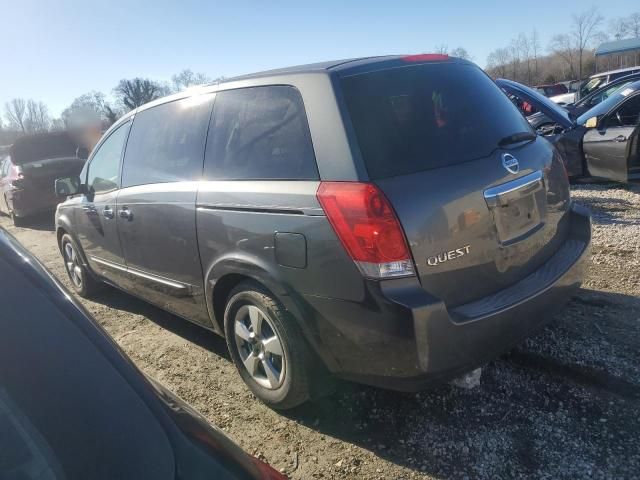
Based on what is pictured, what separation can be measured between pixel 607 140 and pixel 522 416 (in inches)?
228

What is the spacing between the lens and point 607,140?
7.06 meters

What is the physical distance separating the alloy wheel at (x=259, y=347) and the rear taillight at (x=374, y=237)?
0.77 meters

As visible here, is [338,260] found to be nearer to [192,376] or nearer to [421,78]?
[421,78]

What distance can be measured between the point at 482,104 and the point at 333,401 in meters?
1.96

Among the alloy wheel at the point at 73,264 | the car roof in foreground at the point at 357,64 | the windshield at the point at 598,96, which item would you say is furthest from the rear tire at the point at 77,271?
the windshield at the point at 598,96

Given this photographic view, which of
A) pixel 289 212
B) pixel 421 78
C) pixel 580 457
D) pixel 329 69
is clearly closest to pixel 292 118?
pixel 329 69

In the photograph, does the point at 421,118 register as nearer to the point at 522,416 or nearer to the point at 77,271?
the point at 522,416

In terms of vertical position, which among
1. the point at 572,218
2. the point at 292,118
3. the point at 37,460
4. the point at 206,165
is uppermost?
the point at 292,118

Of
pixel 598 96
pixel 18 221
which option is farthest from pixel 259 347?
pixel 598 96

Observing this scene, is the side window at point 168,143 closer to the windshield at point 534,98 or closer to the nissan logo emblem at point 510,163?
the nissan logo emblem at point 510,163

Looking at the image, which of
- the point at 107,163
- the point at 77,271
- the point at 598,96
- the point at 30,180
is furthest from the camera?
the point at 598,96

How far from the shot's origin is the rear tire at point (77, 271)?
5.23 metres

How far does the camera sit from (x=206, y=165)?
10.5ft

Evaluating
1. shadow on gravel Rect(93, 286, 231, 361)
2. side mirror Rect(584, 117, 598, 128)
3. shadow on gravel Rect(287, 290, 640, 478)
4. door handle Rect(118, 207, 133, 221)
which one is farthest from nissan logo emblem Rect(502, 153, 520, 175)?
side mirror Rect(584, 117, 598, 128)
